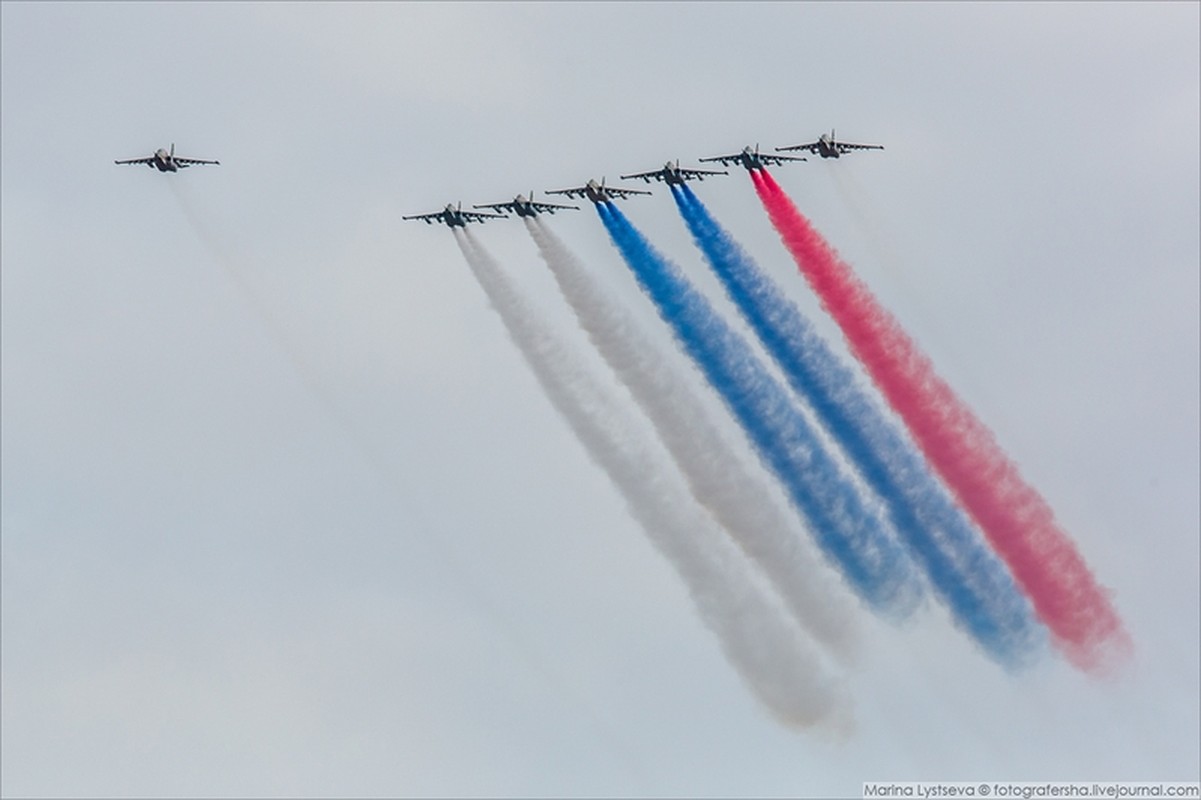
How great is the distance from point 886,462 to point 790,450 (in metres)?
4.24

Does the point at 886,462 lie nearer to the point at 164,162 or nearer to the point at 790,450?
the point at 790,450

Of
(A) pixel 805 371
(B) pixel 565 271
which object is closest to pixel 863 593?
(A) pixel 805 371

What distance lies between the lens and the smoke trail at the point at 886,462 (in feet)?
284

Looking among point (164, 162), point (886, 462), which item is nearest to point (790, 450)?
point (886, 462)

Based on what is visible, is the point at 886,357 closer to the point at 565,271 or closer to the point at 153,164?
the point at 565,271

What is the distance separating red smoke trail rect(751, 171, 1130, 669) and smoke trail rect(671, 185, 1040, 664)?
3.01ft

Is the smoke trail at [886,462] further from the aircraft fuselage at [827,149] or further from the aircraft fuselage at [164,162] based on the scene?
the aircraft fuselage at [164,162]

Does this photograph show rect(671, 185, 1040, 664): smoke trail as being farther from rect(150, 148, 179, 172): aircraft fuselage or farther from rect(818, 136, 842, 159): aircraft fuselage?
rect(150, 148, 179, 172): aircraft fuselage

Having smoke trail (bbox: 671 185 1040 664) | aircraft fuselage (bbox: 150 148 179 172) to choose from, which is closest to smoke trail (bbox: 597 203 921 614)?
smoke trail (bbox: 671 185 1040 664)

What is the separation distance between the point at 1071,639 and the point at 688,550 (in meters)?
17.2

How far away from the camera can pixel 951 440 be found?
3450 inches

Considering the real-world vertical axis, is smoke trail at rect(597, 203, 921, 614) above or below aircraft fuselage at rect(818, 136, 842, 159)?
below

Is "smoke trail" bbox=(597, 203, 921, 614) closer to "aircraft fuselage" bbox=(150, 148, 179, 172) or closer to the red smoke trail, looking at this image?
the red smoke trail

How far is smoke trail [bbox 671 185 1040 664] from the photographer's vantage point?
86625 millimetres
